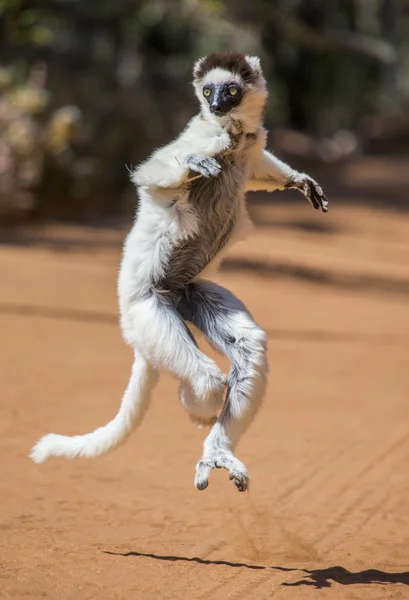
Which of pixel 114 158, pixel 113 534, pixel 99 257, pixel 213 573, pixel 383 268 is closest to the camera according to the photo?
pixel 213 573

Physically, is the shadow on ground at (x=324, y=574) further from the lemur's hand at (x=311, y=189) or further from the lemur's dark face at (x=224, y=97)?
the lemur's dark face at (x=224, y=97)

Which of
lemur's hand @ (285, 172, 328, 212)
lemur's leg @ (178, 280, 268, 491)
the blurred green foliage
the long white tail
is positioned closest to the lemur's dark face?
lemur's hand @ (285, 172, 328, 212)

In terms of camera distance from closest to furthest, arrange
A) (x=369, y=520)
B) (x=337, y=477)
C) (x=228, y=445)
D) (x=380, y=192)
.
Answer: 1. (x=228, y=445)
2. (x=369, y=520)
3. (x=337, y=477)
4. (x=380, y=192)

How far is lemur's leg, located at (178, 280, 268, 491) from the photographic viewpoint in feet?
12.5

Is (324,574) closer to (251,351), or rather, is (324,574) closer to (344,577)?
(344,577)

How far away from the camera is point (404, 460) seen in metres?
5.81

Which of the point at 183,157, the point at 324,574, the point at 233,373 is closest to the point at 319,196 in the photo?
the point at 183,157

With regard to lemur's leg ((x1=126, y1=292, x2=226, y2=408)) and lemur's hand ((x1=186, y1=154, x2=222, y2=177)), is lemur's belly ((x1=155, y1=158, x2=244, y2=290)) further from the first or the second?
lemur's hand ((x1=186, y1=154, x2=222, y2=177))

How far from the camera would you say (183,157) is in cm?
394

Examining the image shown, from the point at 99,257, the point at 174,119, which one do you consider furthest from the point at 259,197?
the point at 99,257

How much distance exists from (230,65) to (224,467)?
1714mm

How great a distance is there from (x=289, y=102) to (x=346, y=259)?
13.2 meters

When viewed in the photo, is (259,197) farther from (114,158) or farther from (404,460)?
(404,460)

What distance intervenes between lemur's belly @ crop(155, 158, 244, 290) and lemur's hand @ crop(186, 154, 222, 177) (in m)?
0.31
